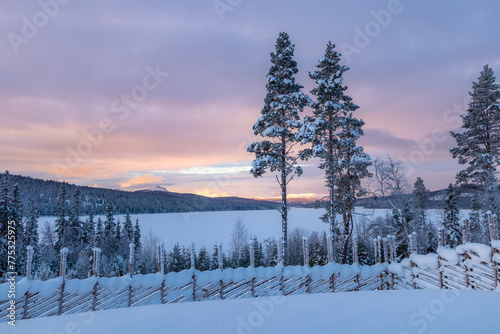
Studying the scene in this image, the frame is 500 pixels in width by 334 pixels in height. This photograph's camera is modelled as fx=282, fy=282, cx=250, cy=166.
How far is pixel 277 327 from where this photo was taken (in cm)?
509

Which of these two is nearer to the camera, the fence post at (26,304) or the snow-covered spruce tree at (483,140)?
the fence post at (26,304)

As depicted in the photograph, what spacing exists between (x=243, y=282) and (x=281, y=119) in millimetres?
6860

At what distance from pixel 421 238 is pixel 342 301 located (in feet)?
74.8

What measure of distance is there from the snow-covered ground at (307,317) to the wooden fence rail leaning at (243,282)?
1007 mm

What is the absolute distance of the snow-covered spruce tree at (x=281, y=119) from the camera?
12.1 metres

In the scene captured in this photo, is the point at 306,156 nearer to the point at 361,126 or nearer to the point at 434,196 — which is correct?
the point at 361,126

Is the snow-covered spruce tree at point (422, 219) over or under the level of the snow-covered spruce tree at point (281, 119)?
under

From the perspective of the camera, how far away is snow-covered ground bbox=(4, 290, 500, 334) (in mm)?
4914

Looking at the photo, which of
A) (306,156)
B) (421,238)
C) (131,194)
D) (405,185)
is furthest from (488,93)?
(131,194)

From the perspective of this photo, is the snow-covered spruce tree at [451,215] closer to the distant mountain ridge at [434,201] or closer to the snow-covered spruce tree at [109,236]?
the distant mountain ridge at [434,201]

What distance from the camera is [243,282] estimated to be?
8.73 metres

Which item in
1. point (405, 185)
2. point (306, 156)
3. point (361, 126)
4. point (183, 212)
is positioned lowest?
point (183, 212)

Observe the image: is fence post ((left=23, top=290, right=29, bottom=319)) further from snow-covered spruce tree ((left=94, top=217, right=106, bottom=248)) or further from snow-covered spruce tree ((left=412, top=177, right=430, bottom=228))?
snow-covered spruce tree ((left=94, top=217, right=106, bottom=248))

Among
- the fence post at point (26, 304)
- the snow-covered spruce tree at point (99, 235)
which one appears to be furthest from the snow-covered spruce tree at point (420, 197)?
the snow-covered spruce tree at point (99, 235)
